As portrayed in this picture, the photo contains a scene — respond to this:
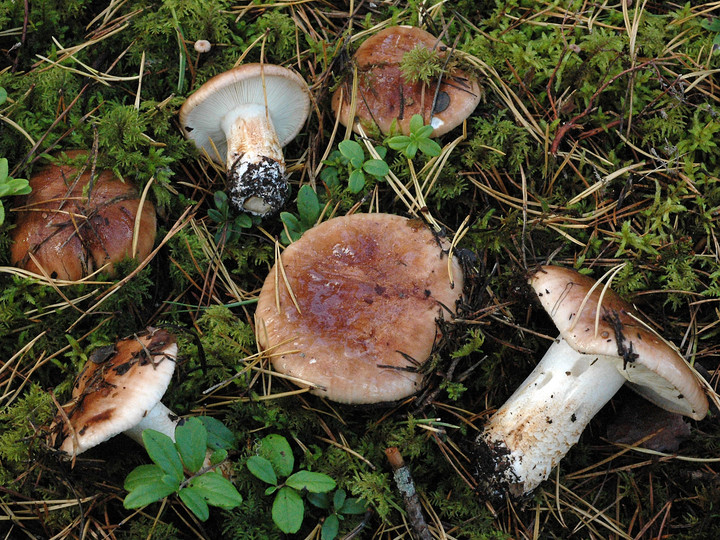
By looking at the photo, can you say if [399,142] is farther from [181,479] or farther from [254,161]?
[181,479]

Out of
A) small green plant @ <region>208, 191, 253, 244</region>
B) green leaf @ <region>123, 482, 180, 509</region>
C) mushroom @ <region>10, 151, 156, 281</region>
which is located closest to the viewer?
green leaf @ <region>123, 482, 180, 509</region>

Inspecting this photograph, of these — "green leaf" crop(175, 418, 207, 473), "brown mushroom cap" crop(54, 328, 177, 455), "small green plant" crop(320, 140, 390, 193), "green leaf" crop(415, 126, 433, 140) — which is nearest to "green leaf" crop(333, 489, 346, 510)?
"green leaf" crop(175, 418, 207, 473)

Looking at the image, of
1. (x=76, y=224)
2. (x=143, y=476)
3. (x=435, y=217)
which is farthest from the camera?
(x=435, y=217)

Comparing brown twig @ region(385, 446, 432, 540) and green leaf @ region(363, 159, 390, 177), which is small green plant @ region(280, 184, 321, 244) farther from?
brown twig @ region(385, 446, 432, 540)

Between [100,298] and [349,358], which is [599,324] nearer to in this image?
[349,358]

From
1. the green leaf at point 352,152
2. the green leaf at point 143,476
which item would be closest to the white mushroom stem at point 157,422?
the green leaf at point 143,476

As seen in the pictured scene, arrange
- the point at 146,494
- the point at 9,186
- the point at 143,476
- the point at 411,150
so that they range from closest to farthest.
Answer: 1. the point at 146,494
2. the point at 143,476
3. the point at 9,186
4. the point at 411,150

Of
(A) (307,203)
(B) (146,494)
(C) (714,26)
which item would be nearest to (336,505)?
(B) (146,494)
